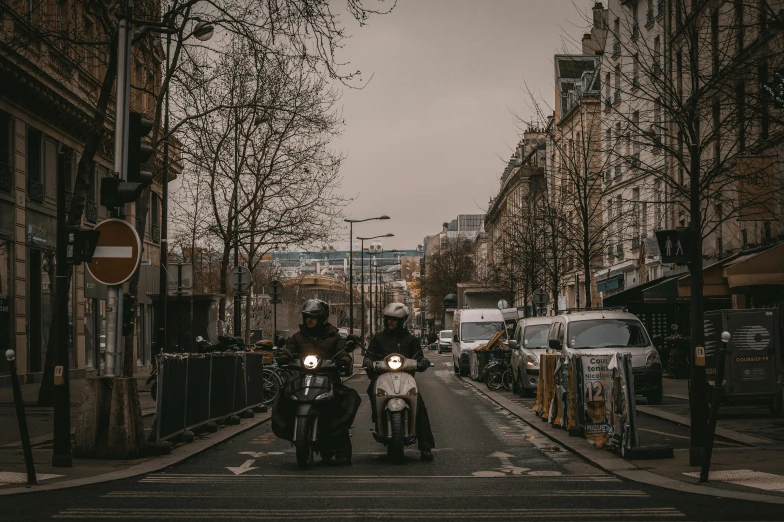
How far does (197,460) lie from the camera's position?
1245 centimetres

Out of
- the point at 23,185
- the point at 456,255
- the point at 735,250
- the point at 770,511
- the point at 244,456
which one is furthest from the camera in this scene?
the point at 456,255

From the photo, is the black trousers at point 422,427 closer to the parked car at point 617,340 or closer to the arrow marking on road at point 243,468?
the arrow marking on road at point 243,468

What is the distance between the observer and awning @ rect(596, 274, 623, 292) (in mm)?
53625

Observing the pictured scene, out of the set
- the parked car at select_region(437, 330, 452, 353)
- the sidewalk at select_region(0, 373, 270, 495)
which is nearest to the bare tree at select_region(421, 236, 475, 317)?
the parked car at select_region(437, 330, 452, 353)

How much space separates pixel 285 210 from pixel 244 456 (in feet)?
81.9

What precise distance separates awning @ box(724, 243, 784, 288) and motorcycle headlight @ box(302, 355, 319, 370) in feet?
50.6

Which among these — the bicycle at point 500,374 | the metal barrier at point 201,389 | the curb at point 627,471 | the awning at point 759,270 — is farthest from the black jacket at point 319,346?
the bicycle at point 500,374

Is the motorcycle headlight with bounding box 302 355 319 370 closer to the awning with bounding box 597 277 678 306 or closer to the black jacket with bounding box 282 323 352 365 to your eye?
the black jacket with bounding box 282 323 352 365

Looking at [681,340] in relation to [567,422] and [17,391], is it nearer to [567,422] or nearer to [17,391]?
[567,422]

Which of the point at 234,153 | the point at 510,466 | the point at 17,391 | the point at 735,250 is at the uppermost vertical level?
the point at 234,153

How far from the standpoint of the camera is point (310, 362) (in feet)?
38.6

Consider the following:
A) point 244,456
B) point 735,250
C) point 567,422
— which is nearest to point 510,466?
point 244,456

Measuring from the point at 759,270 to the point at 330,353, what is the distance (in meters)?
15.5

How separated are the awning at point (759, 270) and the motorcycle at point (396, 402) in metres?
14.5
